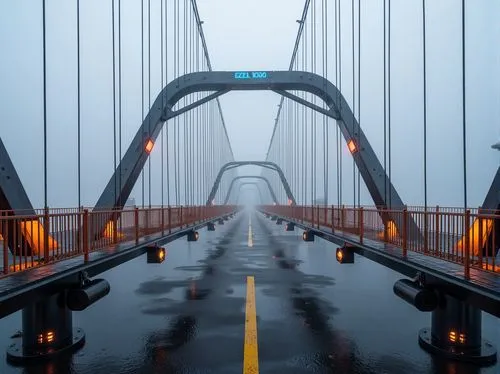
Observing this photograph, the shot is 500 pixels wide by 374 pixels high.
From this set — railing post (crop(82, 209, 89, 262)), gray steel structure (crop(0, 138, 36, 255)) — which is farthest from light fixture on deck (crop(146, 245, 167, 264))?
railing post (crop(82, 209, 89, 262))

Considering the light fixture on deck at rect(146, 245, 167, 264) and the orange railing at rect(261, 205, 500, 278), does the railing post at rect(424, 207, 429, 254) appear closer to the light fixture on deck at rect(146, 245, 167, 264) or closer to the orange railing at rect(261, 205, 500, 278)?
the orange railing at rect(261, 205, 500, 278)

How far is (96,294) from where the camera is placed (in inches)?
269

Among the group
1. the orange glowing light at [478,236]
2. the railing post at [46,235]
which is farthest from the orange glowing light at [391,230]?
the railing post at [46,235]

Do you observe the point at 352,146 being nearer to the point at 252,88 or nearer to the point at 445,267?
the point at 252,88

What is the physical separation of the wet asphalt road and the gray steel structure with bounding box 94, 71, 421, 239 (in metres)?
5.27

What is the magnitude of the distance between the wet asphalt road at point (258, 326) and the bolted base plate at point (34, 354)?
0.56ft

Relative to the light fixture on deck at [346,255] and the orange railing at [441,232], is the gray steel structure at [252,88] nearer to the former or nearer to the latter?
the orange railing at [441,232]

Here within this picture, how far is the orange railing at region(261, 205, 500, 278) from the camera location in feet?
19.1

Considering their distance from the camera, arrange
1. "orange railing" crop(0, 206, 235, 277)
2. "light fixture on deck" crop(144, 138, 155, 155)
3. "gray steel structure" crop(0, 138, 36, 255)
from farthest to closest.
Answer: "light fixture on deck" crop(144, 138, 155, 155) < "gray steel structure" crop(0, 138, 36, 255) < "orange railing" crop(0, 206, 235, 277)

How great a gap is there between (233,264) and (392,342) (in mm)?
10357

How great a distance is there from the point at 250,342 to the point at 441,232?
3.94m

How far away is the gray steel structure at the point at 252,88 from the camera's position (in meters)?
19.2

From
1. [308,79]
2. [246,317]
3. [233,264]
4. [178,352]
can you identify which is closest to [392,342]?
[246,317]

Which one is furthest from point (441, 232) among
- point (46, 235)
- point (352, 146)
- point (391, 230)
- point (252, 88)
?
point (252, 88)
